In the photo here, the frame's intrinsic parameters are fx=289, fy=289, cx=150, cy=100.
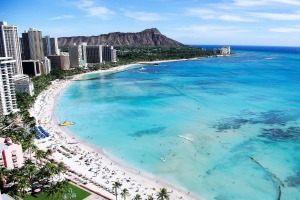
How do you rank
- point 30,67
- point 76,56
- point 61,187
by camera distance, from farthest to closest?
point 76,56, point 30,67, point 61,187

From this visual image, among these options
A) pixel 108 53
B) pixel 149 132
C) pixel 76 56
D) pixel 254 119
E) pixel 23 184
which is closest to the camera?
pixel 23 184

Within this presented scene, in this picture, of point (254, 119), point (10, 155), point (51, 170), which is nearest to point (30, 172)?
point (51, 170)

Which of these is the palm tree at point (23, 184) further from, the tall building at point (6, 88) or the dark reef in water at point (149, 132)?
A: the tall building at point (6, 88)

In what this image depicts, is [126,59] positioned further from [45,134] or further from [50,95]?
[45,134]

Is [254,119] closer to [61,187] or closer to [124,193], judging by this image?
[124,193]

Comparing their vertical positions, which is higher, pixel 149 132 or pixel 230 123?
pixel 230 123

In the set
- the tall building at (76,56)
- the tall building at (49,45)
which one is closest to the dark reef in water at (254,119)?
the tall building at (76,56)
